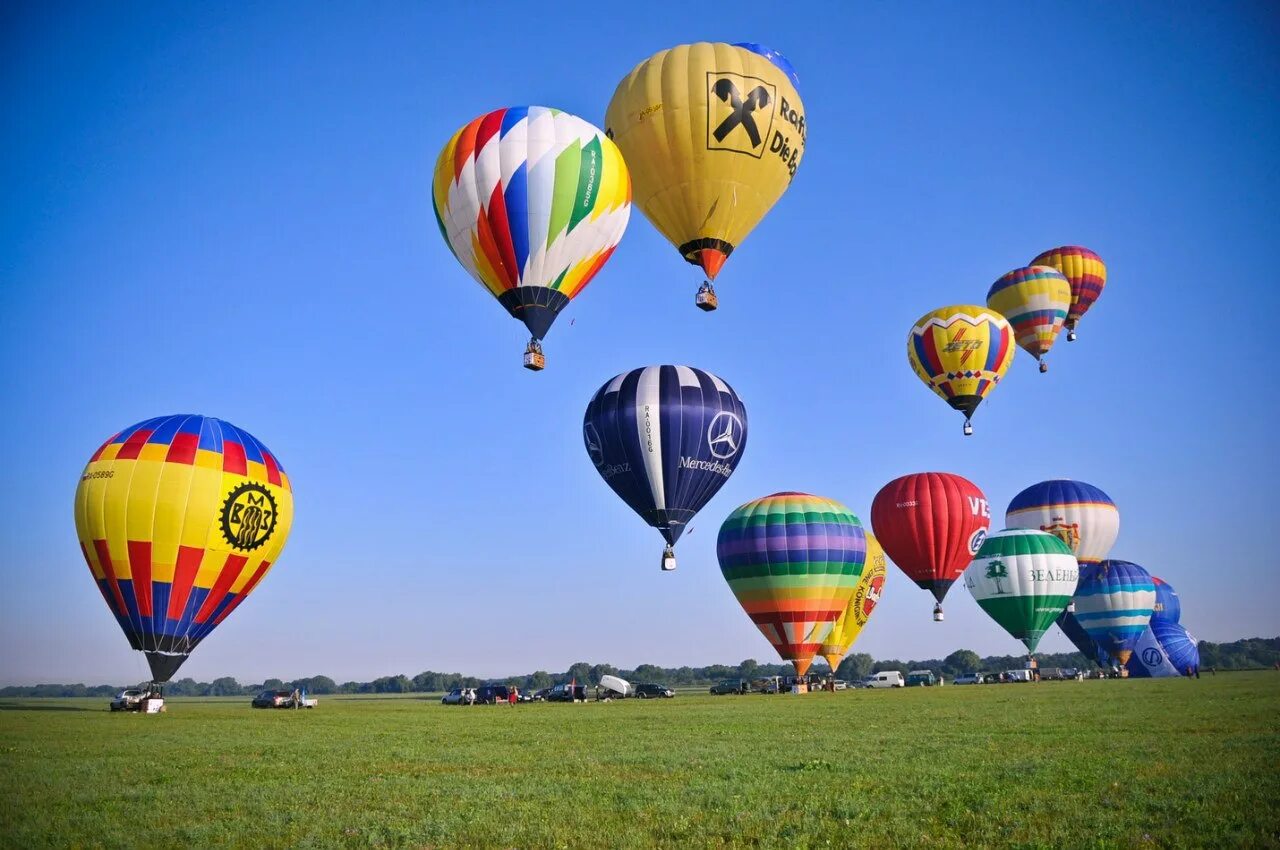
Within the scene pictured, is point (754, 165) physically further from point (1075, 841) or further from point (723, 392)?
point (1075, 841)

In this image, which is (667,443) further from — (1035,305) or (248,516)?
(1035,305)

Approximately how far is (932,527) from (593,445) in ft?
74.6

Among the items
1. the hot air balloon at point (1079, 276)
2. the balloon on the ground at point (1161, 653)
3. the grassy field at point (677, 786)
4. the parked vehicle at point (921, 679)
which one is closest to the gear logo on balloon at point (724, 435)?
the grassy field at point (677, 786)

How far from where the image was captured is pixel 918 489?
48.8 meters

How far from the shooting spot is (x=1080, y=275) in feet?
179

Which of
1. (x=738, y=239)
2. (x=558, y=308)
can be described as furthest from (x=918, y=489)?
(x=558, y=308)

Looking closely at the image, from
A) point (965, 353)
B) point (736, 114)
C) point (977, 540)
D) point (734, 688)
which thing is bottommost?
point (734, 688)

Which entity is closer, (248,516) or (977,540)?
(248,516)

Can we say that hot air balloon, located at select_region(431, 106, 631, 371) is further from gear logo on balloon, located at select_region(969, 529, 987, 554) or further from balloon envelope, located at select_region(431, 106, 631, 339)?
gear logo on balloon, located at select_region(969, 529, 987, 554)

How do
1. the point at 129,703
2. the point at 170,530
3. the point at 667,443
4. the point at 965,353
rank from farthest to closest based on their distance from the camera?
the point at 965,353 < the point at 129,703 < the point at 667,443 < the point at 170,530

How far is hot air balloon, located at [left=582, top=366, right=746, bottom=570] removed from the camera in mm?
31156

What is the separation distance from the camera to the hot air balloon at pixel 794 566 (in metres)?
41.4

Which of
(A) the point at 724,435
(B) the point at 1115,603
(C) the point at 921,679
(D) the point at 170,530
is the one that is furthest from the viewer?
(C) the point at 921,679

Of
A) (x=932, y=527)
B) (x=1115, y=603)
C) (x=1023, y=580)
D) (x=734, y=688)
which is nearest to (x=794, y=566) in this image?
(x=932, y=527)
